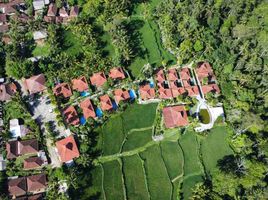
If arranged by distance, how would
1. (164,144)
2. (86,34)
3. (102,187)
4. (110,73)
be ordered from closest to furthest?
1. (102,187)
2. (164,144)
3. (110,73)
4. (86,34)

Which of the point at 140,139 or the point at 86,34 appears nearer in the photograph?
the point at 140,139

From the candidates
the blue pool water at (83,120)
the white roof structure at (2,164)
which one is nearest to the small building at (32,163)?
the white roof structure at (2,164)

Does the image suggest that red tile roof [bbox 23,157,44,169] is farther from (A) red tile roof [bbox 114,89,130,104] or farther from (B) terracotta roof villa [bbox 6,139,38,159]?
(A) red tile roof [bbox 114,89,130,104]

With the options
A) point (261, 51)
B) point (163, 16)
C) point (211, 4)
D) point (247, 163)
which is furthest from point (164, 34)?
point (247, 163)

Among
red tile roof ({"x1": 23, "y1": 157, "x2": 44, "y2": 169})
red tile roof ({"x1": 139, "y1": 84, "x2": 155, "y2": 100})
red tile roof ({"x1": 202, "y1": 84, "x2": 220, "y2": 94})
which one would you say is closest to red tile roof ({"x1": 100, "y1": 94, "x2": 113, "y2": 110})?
red tile roof ({"x1": 139, "y1": 84, "x2": 155, "y2": 100})

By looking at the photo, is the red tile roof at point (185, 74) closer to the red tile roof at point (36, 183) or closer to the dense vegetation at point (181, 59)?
the dense vegetation at point (181, 59)

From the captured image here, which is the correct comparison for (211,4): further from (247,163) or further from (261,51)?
(247,163)

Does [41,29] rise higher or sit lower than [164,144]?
higher
